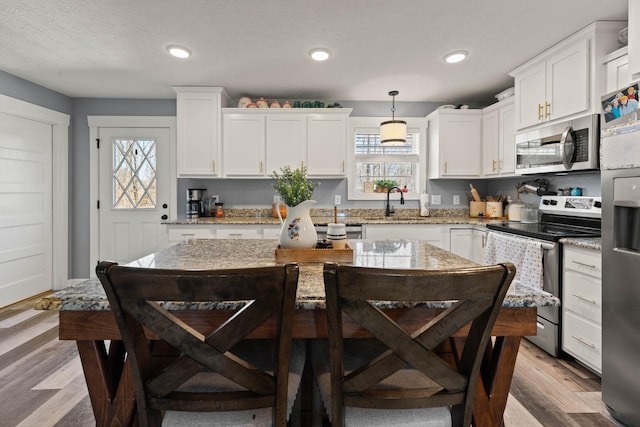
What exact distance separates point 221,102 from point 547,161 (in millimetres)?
3266

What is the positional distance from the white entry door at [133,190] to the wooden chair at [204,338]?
3.90m

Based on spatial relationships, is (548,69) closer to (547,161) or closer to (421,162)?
(547,161)

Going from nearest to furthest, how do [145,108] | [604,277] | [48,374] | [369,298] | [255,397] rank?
[369,298], [255,397], [604,277], [48,374], [145,108]

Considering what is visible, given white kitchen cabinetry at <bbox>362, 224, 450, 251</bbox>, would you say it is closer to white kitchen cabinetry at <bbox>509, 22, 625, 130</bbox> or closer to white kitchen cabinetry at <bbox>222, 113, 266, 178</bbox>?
white kitchen cabinetry at <bbox>509, 22, 625, 130</bbox>

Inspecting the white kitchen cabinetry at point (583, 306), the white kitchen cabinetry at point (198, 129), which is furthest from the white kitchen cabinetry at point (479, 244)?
the white kitchen cabinetry at point (198, 129)

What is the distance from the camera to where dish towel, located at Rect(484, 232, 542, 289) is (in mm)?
2598

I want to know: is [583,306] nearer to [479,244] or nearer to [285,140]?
[479,244]

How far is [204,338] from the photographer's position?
792mm

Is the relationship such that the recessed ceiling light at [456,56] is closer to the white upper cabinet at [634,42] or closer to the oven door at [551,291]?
the white upper cabinet at [634,42]

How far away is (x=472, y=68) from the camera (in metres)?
3.37

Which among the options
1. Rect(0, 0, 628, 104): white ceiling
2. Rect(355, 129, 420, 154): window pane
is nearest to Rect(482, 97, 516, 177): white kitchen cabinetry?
Rect(0, 0, 628, 104): white ceiling

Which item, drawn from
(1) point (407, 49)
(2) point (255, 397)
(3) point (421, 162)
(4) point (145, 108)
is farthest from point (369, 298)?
(4) point (145, 108)

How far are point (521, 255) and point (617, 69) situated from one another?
142cm

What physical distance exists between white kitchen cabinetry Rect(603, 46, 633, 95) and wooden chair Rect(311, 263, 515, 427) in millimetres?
2460
